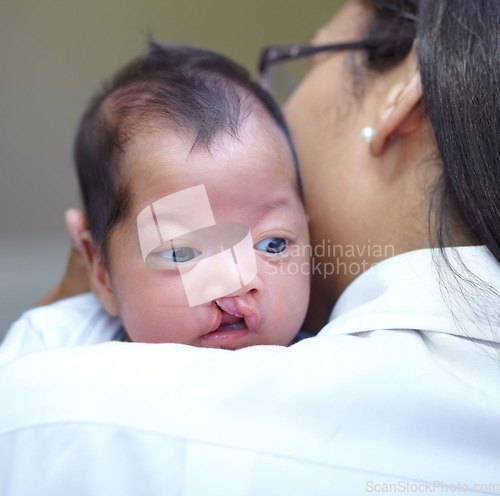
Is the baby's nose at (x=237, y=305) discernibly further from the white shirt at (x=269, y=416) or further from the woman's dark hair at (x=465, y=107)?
the woman's dark hair at (x=465, y=107)

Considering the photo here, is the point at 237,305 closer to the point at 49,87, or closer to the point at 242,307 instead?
the point at 242,307

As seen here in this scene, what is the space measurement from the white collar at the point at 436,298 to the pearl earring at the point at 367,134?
0.23 m

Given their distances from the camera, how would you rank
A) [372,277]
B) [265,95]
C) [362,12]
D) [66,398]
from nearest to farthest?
[66,398], [372,277], [265,95], [362,12]

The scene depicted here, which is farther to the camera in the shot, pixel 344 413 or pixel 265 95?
pixel 265 95

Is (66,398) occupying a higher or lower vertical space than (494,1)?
lower

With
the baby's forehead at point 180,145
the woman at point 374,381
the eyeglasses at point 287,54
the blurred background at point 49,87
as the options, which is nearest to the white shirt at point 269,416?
the woman at point 374,381

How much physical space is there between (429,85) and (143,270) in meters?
0.41

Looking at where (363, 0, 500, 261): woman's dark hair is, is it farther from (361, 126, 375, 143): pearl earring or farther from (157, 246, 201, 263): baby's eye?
(157, 246, 201, 263): baby's eye

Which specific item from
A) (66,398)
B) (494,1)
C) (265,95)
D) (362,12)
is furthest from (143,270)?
(362,12)

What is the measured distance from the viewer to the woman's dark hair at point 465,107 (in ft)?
1.70

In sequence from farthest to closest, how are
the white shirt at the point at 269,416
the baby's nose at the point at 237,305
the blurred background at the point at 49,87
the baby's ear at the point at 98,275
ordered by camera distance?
1. the blurred background at the point at 49,87
2. the baby's ear at the point at 98,275
3. the baby's nose at the point at 237,305
4. the white shirt at the point at 269,416

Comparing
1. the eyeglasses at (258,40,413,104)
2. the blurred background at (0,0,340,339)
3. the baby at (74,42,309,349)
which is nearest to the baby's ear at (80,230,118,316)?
the baby at (74,42,309,349)

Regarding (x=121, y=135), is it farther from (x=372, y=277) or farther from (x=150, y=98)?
(x=372, y=277)

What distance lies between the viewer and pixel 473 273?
0.51m
